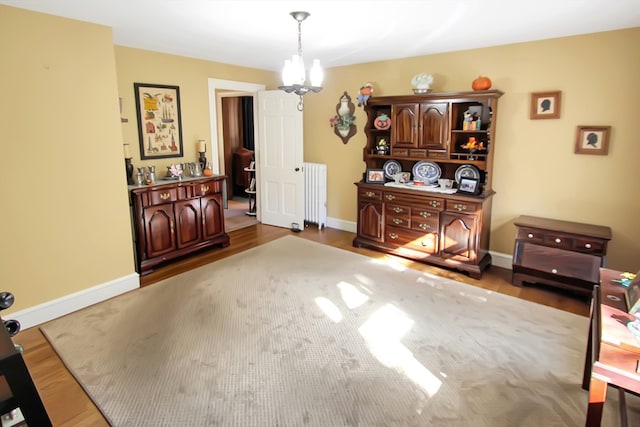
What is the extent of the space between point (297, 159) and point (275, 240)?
124 cm

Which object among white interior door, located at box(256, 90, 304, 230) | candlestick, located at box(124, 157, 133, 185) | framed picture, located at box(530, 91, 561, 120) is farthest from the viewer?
white interior door, located at box(256, 90, 304, 230)

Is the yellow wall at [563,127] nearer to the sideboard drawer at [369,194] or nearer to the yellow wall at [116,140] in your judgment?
the yellow wall at [116,140]

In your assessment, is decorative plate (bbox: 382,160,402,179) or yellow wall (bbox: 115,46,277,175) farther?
decorative plate (bbox: 382,160,402,179)

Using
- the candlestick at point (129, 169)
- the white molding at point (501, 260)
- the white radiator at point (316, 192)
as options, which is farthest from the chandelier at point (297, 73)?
the white molding at point (501, 260)

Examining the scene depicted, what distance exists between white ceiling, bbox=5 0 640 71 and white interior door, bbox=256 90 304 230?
48.7 inches

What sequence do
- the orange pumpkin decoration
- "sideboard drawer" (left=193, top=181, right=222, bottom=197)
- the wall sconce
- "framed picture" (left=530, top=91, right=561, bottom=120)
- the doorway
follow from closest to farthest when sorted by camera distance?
1. "framed picture" (left=530, top=91, right=561, bottom=120)
2. the orange pumpkin decoration
3. "sideboard drawer" (left=193, top=181, right=222, bottom=197)
4. the wall sconce
5. the doorway

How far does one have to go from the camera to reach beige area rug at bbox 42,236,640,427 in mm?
2145

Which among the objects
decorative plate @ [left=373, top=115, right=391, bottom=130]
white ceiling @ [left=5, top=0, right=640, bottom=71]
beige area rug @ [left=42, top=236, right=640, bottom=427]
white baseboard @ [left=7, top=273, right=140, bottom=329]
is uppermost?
white ceiling @ [left=5, top=0, right=640, bottom=71]

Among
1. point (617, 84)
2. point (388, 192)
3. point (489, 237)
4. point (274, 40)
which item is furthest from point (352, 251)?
point (617, 84)

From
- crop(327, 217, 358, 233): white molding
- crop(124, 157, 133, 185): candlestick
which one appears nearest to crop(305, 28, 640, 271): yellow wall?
crop(327, 217, 358, 233): white molding

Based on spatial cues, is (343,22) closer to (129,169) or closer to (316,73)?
(316,73)

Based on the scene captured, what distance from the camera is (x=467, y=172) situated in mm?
4266

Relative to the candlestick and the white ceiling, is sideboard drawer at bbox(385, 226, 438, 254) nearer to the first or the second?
the white ceiling

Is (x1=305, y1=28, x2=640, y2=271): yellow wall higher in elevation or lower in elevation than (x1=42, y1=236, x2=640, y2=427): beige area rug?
higher
